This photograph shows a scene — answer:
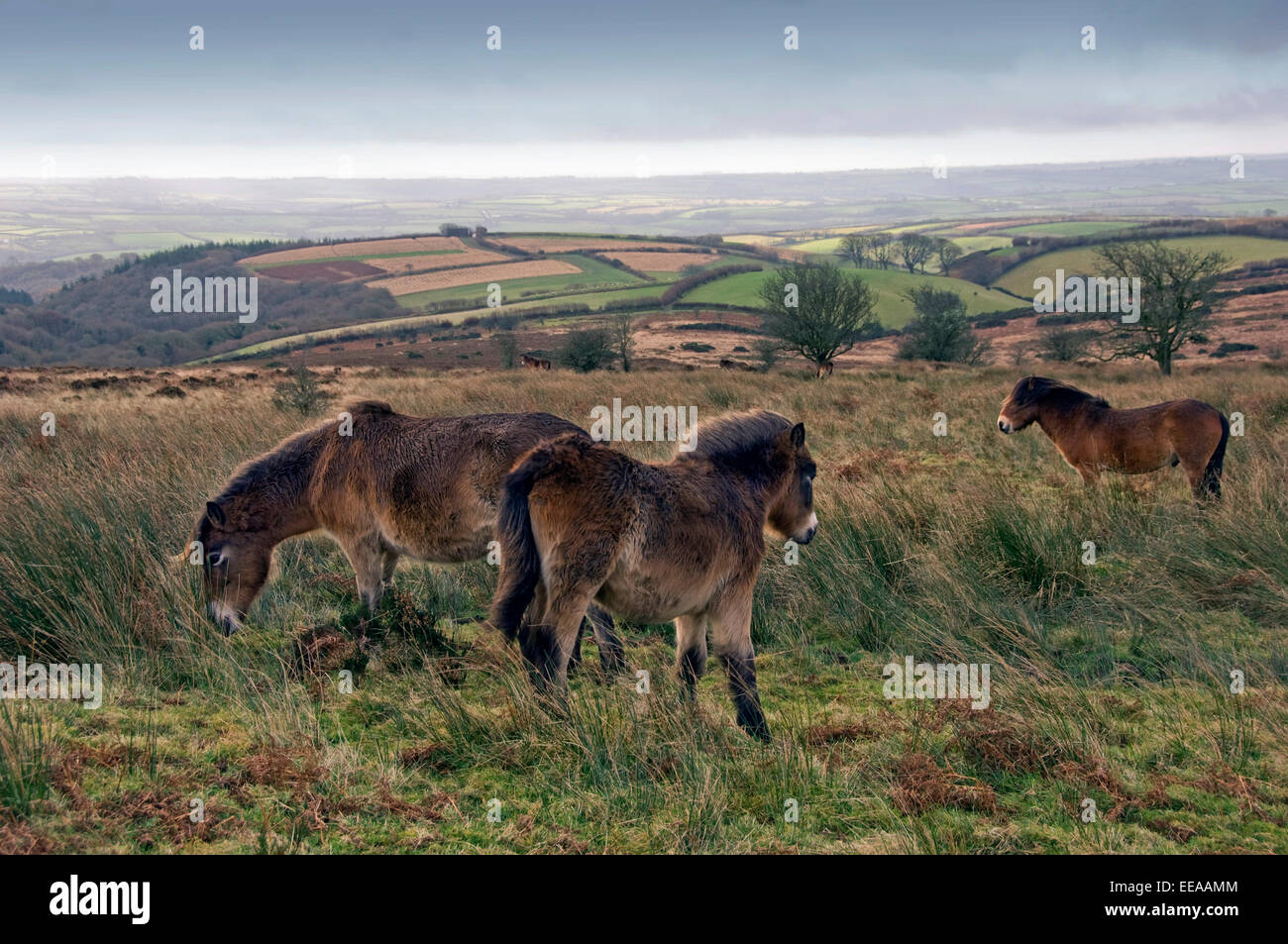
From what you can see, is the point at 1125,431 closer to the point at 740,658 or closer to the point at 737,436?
the point at 737,436

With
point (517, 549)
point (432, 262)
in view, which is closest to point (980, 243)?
point (432, 262)

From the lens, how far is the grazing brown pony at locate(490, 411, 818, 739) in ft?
16.1

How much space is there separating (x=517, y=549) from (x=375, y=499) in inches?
93.5

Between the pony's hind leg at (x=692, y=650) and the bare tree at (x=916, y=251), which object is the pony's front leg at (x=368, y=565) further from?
the bare tree at (x=916, y=251)

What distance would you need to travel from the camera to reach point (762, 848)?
386cm

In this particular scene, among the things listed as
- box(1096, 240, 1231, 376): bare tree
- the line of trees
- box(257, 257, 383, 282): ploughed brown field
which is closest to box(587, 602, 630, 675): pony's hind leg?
box(1096, 240, 1231, 376): bare tree

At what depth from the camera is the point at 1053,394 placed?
41.3ft

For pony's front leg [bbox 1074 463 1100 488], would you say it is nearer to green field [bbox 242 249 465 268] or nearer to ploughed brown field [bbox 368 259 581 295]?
ploughed brown field [bbox 368 259 581 295]

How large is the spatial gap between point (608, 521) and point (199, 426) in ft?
40.6

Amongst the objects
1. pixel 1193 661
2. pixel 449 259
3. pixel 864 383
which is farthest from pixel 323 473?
pixel 449 259

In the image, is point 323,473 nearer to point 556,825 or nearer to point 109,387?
point 556,825

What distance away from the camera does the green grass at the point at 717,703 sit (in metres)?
4.02

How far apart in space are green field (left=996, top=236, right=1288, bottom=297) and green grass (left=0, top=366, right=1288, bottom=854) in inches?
4121

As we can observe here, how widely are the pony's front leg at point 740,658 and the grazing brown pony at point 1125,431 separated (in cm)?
796
